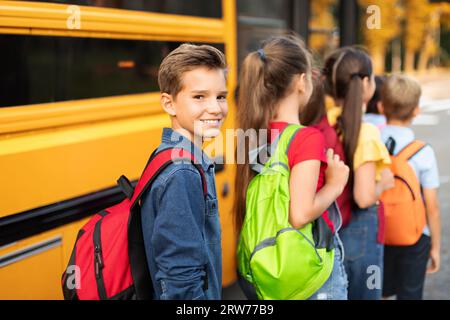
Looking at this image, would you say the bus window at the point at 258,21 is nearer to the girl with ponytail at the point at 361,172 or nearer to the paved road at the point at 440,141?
the girl with ponytail at the point at 361,172

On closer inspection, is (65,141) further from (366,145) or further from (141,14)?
(366,145)

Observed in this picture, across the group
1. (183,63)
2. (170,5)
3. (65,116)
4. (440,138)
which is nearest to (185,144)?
(183,63)

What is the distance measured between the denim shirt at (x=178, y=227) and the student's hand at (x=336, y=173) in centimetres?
51

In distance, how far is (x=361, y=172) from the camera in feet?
7.87

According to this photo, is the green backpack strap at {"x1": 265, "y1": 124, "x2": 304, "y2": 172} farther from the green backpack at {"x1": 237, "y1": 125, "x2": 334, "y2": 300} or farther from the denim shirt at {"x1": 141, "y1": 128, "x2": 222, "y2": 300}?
the denim shirt at {"x1": 141, "y1": 128, "x2": 222, "y2": 300}

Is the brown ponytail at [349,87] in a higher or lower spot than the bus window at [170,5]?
lower

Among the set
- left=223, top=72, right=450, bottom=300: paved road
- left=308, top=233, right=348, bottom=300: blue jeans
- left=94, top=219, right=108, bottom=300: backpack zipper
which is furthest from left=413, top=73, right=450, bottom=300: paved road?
left=94, top=219, right=108, bottom=300: backpack zipper

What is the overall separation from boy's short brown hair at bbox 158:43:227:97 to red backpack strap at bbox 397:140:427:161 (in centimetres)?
146

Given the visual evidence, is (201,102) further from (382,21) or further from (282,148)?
(382,21)

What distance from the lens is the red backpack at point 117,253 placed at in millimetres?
1543

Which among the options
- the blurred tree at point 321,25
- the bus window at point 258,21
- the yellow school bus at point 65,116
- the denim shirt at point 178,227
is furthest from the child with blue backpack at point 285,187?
the blurred tree at point 321,25
